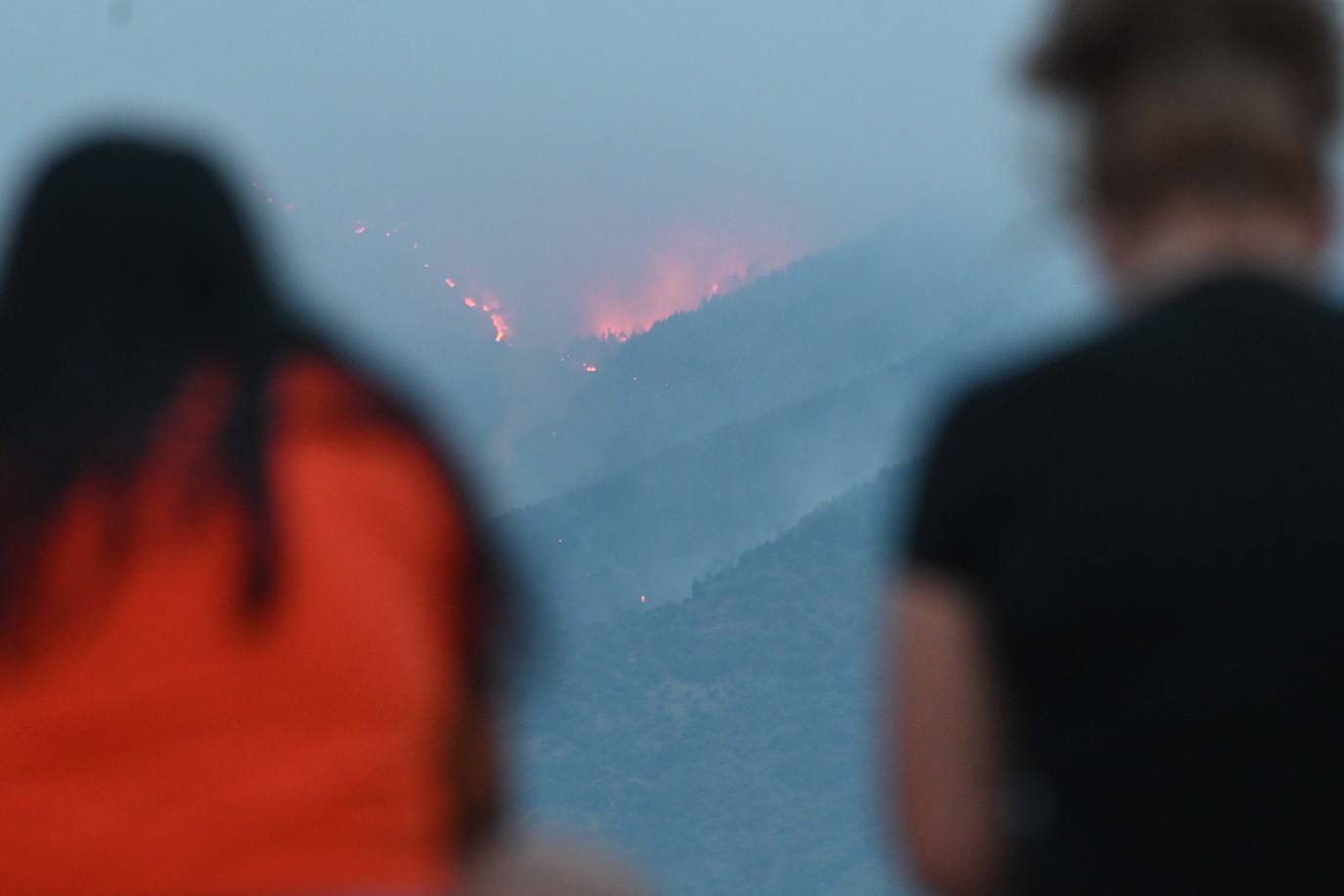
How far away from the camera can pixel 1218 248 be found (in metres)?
1.57

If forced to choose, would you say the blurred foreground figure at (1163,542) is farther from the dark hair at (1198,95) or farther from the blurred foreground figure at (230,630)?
the blurred foreground figure at (230,630)

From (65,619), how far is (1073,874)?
3.18 ft

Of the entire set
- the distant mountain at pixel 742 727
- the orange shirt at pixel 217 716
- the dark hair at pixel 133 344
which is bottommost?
the distant mountain at pixel 742 727

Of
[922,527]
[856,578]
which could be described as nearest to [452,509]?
[922,527]

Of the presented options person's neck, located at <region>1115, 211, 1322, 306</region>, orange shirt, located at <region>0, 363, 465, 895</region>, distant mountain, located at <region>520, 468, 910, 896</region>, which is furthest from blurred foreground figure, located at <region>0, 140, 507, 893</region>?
distant mountain, located at <region>520, 468, 910, 896</region>

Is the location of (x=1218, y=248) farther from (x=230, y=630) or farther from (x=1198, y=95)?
(x=230, y=630)

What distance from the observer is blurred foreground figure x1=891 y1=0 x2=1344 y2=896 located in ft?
4.49

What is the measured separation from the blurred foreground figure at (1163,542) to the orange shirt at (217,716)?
50 centimetres

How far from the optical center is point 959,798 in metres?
1.49

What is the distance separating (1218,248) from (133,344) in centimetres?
113

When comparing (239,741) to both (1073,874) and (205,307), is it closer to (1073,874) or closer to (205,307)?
(205,307)

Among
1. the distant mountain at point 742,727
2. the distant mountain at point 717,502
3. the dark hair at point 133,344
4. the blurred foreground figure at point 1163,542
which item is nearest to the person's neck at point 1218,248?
the blurred foreground figure at point 1163,542

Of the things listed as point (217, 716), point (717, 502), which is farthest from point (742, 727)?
point (217, 716)

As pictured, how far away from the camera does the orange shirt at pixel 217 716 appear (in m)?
1.44
